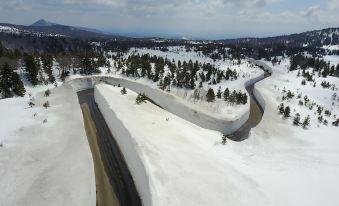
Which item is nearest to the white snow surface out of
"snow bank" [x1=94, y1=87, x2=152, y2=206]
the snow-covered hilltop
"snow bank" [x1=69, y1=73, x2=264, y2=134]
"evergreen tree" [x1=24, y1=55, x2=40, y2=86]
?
the snow-covered hilltop

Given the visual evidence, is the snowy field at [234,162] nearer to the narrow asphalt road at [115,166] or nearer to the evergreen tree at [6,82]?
the narrow asphalt road at [115,166]

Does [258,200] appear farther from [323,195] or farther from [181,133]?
[181,133]

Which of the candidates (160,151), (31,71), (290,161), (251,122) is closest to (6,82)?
(31,71)

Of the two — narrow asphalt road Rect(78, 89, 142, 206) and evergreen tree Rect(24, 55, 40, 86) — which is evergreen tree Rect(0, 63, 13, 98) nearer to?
evergreen tree Rect(24, 55, 40, 86)

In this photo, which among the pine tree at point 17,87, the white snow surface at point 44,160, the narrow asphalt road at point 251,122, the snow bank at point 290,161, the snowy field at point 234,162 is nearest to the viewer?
the white snow surface at point 44,160

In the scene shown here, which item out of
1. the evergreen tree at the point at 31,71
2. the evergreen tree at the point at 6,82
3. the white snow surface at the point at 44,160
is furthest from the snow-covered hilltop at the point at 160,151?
the evergreen tree at the point at 31,71

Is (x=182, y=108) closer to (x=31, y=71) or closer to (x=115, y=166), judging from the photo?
(x=115, y=166)
